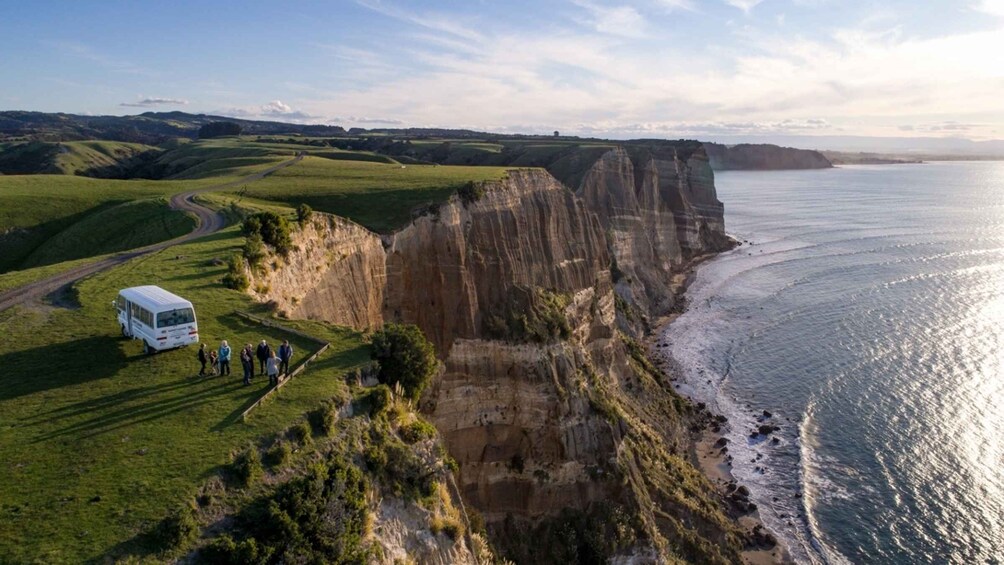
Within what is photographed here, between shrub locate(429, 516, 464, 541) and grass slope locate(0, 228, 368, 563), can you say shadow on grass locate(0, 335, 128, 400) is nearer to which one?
grass slope locate(0, 228, 368, 563)

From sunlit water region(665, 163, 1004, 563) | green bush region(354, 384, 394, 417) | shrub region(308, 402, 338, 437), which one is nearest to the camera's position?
shrub region(308, 402, 338, 437)

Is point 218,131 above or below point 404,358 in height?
above

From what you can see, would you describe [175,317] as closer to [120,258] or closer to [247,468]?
[247,468]

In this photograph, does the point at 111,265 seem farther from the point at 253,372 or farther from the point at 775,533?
the point at 775,533

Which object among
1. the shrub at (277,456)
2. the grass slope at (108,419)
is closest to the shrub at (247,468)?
the shrub at (277,456)

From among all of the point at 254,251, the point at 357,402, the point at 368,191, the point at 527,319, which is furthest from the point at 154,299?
the point at 368,191

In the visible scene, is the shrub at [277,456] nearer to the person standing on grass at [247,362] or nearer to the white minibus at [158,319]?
the person standing on grass at [247,362]

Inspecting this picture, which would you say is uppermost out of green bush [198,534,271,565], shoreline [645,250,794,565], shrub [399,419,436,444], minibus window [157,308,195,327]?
minibus window [157,308,195,327]

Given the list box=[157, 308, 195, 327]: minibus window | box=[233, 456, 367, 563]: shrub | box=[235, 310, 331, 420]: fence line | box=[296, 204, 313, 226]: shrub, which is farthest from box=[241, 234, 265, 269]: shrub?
box=[233, 456, 367, 563]: shrub
